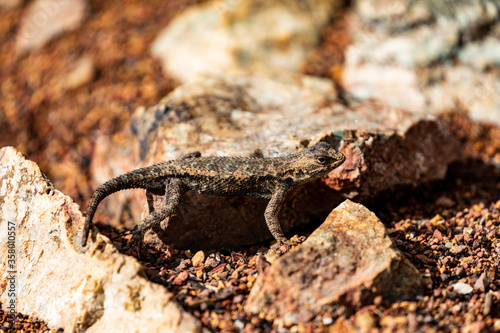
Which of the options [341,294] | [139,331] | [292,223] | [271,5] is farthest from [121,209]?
[271,5]

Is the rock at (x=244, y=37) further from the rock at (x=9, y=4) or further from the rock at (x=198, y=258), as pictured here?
the rock at (x=9, y=4)

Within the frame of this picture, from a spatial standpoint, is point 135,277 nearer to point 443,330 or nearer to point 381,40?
point 443,330

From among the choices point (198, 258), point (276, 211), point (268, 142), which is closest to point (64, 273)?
point (198, 258)

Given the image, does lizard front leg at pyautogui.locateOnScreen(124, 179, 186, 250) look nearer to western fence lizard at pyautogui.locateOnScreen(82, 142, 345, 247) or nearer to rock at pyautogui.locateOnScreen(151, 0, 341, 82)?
western fence lizard at pyautogui.locateOnScreen(82, 142, 345, 247)

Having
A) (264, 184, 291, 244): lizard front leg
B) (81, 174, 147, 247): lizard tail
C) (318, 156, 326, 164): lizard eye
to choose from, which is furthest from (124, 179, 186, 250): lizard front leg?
(318, 156, 326, 164): lizard eye

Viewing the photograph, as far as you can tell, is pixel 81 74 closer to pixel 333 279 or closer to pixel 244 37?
pixel 244 37

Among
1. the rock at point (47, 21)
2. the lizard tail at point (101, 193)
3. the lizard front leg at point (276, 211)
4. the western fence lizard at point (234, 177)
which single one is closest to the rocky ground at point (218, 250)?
the rock at point (47, 21)
